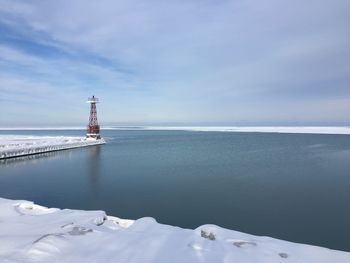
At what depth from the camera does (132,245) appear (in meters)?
5.05

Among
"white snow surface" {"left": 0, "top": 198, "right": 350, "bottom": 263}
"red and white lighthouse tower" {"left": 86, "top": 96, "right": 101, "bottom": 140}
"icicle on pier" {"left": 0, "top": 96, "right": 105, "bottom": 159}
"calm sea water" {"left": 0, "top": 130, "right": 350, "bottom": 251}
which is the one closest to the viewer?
"white snow surface" {"left": 0, "top": 198, "right": 350, "bottom": 263}

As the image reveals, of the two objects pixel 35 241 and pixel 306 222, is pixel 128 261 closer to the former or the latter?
pixel 35 241

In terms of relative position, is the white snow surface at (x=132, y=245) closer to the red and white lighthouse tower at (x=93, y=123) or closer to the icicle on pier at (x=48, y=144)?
the icicle on pier at (x=48, y=144)

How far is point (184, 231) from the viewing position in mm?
6004

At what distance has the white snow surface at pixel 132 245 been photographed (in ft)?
15.0

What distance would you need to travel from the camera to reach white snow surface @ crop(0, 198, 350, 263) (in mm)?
4562

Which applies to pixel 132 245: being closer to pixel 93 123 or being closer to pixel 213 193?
pixel 213 193

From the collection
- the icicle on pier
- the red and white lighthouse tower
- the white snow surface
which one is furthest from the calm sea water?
the red and white lighthouse tower

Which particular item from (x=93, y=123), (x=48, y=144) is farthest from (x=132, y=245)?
(x=93, y=123)

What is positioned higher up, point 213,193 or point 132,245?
point 132,245

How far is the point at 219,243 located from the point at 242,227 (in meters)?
2.12

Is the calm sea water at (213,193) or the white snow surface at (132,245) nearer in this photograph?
the white snow surface at (132,245)

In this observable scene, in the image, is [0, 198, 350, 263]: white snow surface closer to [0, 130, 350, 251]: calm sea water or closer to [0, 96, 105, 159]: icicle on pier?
[0, 130, 350, 251]: calm sea water

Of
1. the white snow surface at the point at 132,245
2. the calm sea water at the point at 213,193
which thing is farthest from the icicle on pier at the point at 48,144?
the white snow surface at the point at 132,245
